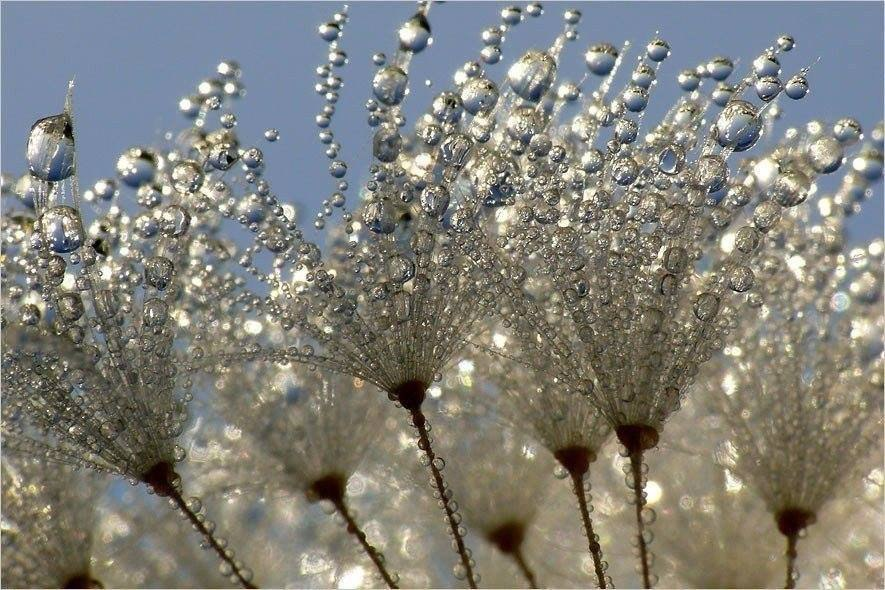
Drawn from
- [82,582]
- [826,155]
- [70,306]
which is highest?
[826,155]

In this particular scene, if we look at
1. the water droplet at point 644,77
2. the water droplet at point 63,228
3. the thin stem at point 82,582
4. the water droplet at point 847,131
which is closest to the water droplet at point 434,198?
the water droplet at point 644,77

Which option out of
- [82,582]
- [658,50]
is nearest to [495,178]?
[658,50]

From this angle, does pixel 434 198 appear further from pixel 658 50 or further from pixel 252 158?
pixel 658 50

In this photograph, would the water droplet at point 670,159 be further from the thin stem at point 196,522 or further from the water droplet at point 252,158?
the thin stem at point 196,522

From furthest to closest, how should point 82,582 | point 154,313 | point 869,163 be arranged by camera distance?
point 82,582, point 869,163, point 154,313

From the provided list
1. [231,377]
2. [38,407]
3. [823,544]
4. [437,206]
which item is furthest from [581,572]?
[38,407]

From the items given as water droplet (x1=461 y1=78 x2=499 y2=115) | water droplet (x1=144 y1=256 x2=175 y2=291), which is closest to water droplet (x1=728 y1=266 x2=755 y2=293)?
water droplet (x1=461 y1=78 x2=499 y2=115)

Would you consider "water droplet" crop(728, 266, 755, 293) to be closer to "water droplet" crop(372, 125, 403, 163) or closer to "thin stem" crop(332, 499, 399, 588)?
"water droplet" crop(372, 125, 403, 163)
